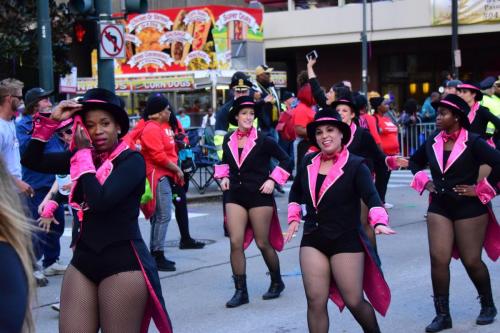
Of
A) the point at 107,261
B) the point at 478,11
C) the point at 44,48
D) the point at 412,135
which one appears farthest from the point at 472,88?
the point at 478,11

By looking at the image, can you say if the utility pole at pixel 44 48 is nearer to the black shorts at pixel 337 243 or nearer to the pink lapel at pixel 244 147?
the pink lapel at pixel 244 147

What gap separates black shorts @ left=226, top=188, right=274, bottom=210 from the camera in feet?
25.3

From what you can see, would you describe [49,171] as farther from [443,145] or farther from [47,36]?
[47,36]

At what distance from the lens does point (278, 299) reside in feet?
26.0

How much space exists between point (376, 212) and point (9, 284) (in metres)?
3.44

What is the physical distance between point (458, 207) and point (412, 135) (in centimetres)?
1674

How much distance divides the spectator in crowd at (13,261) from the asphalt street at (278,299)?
130 inches

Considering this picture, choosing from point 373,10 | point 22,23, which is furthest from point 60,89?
point 373,10

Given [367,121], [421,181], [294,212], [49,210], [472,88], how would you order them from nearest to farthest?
[294,212] < [49,210] < [421,181] < [472,88] < [367,121]

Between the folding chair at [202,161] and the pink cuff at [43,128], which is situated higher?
the pink cuff at [43,128]

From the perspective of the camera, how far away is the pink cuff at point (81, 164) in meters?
4.42

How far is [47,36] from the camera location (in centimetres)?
1308

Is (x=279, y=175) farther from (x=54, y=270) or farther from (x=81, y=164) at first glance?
(x=81, y=164)

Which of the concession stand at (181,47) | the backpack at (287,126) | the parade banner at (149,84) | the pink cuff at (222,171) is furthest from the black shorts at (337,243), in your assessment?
the concession stand at (181,47)
